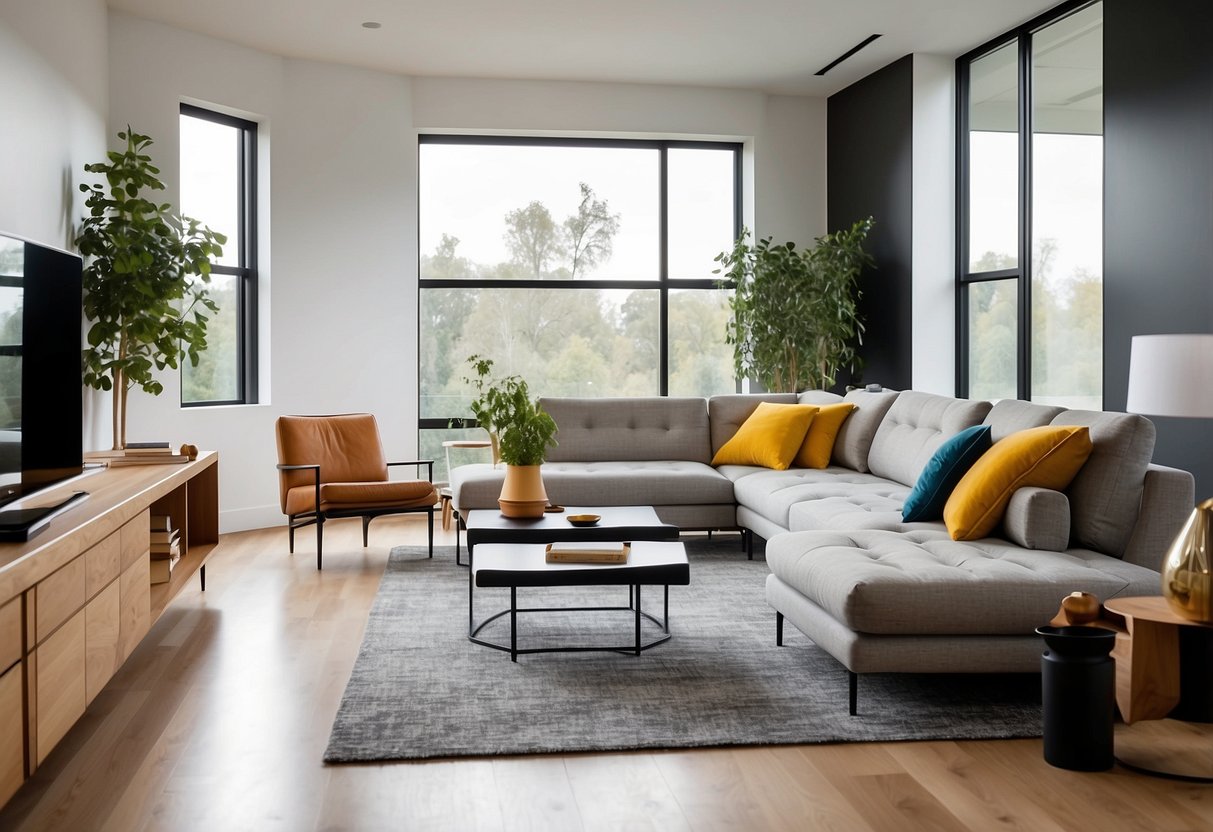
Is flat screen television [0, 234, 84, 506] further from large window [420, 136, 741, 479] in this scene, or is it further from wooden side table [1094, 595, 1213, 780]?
large window [420, 136, 741, 479]

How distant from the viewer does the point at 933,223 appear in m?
6.84

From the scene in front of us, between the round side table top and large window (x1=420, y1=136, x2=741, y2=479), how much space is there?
16.7 ft

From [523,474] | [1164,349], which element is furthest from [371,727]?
[1164,349]

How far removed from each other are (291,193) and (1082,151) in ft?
15.9

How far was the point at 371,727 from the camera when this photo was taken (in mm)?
3000

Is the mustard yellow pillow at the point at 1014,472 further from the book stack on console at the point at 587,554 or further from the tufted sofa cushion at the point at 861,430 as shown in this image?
the tufted sofa cushion at the point at 861,430

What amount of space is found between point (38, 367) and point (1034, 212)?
5.19 meters

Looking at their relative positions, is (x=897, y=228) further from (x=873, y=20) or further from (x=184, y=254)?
(x=184, y=254)

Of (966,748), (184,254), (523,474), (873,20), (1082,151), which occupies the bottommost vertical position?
(966,748)

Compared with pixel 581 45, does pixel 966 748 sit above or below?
below

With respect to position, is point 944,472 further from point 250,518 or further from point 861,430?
point 250,518

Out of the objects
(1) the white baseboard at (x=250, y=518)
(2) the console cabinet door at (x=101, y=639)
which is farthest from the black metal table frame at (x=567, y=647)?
(1) the white baseboard at (x=250, y=518)

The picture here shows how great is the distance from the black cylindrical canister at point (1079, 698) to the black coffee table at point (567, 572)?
47.1 inches

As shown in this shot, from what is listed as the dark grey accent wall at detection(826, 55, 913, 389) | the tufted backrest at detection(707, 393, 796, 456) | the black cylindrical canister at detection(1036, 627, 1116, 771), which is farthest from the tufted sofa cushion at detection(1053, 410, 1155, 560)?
the dark grey accent wall at detection(826, 55, 913, 389)
